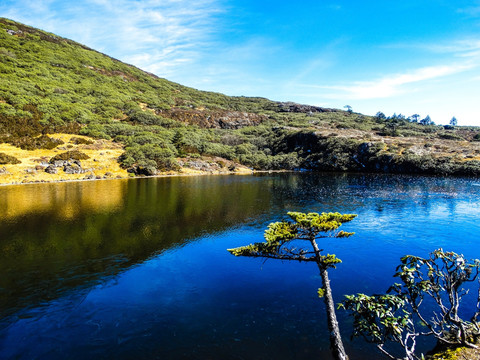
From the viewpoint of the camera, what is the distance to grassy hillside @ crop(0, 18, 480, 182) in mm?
85875

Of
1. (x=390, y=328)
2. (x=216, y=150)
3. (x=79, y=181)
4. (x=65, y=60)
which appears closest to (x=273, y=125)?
(x=216, y=150)

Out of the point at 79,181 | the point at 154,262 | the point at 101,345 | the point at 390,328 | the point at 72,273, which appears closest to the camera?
the point at 390,328

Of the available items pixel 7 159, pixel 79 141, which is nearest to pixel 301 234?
pixel 7 159

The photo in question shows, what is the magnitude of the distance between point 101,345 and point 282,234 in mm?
9827

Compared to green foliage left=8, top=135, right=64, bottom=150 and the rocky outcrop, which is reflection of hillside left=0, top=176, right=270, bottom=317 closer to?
the rocky outcrop

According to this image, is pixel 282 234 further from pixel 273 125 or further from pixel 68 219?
pixel 273 125

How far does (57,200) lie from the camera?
4300 centimetres

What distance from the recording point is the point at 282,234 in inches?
499

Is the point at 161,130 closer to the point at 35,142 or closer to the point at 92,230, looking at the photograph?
the point at 35,142

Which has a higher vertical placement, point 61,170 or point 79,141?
point 79,141

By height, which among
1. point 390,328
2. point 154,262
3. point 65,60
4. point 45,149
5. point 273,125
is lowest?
point 154,262

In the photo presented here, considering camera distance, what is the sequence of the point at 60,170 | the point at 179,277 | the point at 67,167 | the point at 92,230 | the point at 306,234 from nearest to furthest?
the point at 306,234 → the point at 179,277 → the point at 92,230 → the point at 60,170 → the point at 67,167

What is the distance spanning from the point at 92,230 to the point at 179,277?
15402 mm

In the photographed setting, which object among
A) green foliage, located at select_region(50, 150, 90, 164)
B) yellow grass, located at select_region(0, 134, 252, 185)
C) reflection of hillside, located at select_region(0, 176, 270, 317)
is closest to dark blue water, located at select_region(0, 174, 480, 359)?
reflection of hillside, located at select_region(0, 176, 270, 317)
